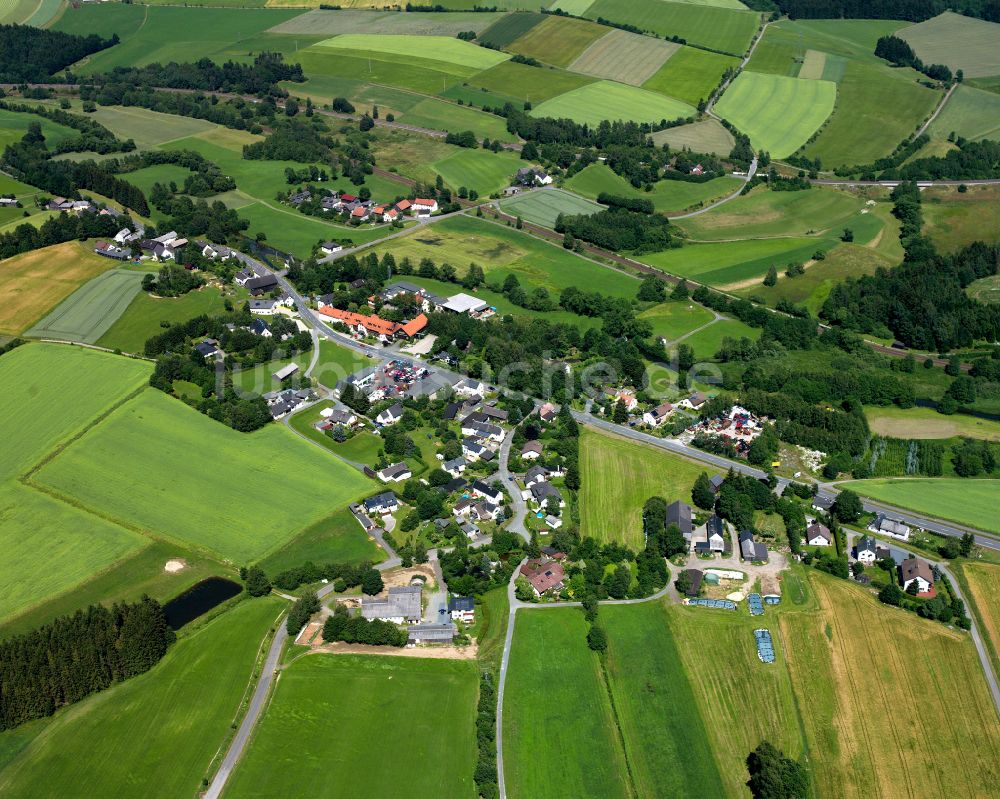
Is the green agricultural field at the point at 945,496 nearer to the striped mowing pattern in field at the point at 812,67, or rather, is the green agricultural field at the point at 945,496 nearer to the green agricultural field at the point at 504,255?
the green agricultural field at the point at 504,255

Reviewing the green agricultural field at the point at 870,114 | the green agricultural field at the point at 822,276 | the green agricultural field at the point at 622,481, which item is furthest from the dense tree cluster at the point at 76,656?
the green agricultural field at the point at 870,114

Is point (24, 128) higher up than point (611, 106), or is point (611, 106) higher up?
point (611, 106)

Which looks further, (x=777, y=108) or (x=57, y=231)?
(x=777, y=108)

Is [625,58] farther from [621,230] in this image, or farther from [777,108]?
[621,230]

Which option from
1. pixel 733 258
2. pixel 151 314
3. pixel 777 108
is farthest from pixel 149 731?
pixel 777 108

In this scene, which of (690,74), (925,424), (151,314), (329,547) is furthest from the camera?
(690,74)

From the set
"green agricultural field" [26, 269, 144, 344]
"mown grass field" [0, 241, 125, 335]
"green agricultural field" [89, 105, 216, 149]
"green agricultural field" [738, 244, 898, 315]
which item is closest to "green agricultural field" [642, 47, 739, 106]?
"green agricultural field" [738, 244, 898, 315]

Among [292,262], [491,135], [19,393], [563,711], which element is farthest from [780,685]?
[491,135]
